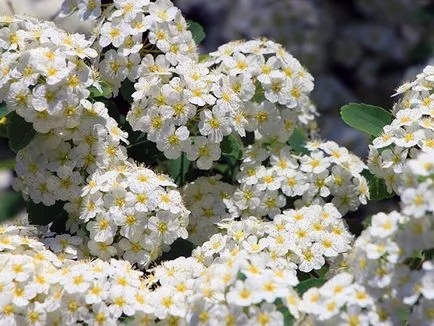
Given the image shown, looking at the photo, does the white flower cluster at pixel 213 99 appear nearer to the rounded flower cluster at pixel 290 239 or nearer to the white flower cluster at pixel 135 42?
the white flower cluster at pixel 135 42

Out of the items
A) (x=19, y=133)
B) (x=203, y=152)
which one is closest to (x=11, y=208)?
(x=19, y=133)

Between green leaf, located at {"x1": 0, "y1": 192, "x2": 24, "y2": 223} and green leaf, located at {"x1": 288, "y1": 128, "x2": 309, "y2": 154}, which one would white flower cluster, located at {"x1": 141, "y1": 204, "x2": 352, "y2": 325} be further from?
green leaf, located at {"x1": 0, "y1": 192, "x2": 24, "y2": 223}

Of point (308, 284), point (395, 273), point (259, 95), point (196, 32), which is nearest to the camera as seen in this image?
point (395, 273)

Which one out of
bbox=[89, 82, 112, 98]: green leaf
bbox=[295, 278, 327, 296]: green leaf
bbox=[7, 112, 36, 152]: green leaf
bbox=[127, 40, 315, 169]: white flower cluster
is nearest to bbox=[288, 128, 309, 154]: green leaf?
bbox=[127, 40, 315, 169]: white flower cluster

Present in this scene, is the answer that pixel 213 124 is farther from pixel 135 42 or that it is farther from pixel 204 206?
pixel 135 42

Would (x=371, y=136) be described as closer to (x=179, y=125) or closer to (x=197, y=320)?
(x=179, y=125)

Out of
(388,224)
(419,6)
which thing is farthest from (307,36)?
(388,224)
